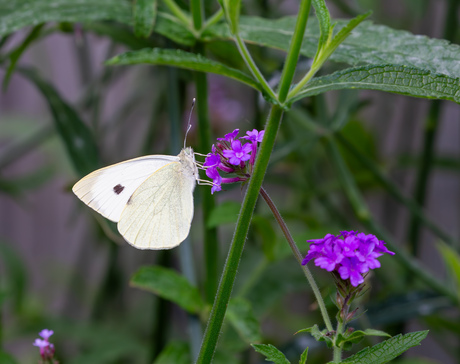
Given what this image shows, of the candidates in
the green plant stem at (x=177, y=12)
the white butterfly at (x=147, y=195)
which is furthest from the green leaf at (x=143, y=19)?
the white butterfly at (x=147, y=195)

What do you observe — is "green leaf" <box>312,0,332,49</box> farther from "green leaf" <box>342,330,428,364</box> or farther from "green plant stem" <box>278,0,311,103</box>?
"green leaf" <box>342,330,428,364</box>

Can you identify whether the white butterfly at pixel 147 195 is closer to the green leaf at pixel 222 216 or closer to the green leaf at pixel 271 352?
the green leaf at pixel 222 216

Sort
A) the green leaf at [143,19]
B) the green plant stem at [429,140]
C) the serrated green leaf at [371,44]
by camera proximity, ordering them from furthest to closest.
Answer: the green plant stem at [429,140] < the green leaf at [143,19] < the serrated green leaf at [371,44]

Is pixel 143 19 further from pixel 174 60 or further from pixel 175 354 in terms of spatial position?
pixel 175 354

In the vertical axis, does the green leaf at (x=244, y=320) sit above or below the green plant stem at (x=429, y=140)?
below

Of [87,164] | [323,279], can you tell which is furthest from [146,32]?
[323,279]

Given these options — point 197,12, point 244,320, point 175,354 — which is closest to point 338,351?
point 244,320
